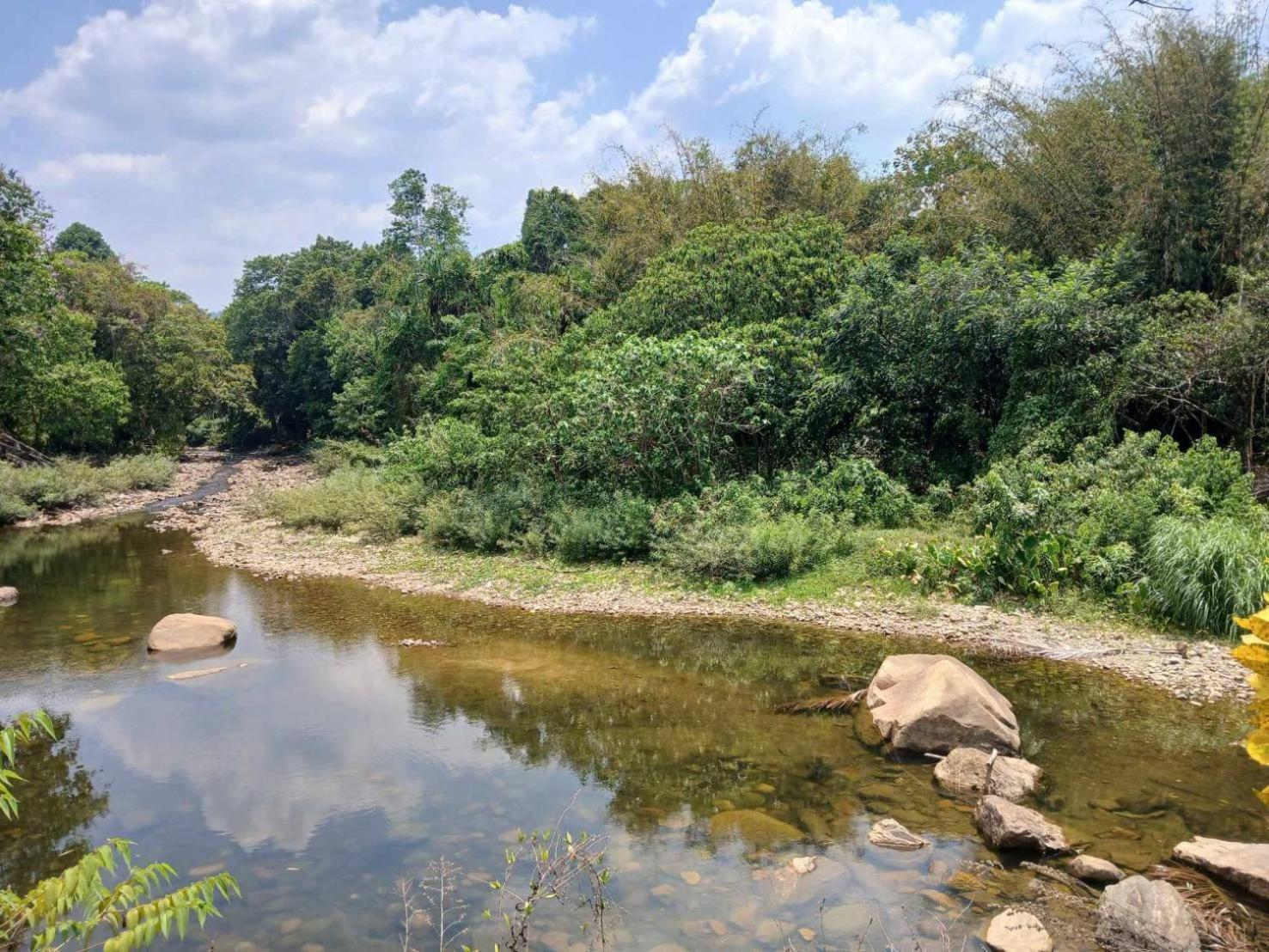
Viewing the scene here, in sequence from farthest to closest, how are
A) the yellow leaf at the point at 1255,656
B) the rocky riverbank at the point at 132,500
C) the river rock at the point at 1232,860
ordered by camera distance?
the rocky riverbank at the point at 132,500
the river rock at the point at 1232,860
the yellow leaf at the point at 1255,656

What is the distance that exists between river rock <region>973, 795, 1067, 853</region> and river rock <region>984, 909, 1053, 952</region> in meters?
0.88

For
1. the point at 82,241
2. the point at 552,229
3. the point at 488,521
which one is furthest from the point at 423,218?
the point at 82,241

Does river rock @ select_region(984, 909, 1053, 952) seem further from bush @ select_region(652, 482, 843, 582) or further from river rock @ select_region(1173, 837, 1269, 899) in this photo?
bush @ select_region(652, 482, 843, 582)

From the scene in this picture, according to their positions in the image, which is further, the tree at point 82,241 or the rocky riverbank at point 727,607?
the tree at point 82,241

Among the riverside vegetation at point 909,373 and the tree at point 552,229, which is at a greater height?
the tree at point 552,229

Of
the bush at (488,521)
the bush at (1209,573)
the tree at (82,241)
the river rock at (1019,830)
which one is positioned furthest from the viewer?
the tree at (82,241)

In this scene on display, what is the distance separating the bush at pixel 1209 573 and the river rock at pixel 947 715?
13.1 ft

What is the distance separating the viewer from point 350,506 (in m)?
21.6

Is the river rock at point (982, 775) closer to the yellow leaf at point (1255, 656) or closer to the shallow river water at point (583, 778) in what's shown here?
the shallow river water at point (583, 778)

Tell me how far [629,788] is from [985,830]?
319 centimetres

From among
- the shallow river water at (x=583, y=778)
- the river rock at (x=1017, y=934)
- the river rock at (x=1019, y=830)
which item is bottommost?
the shallow river water at (x=583, y=778)

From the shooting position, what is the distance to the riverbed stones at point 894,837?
6.81 m

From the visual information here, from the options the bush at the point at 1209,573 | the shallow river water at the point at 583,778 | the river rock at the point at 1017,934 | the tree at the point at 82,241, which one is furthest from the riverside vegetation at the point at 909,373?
the tree at the point at 82,241

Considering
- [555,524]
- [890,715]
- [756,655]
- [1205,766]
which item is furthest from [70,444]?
[1205,766]
